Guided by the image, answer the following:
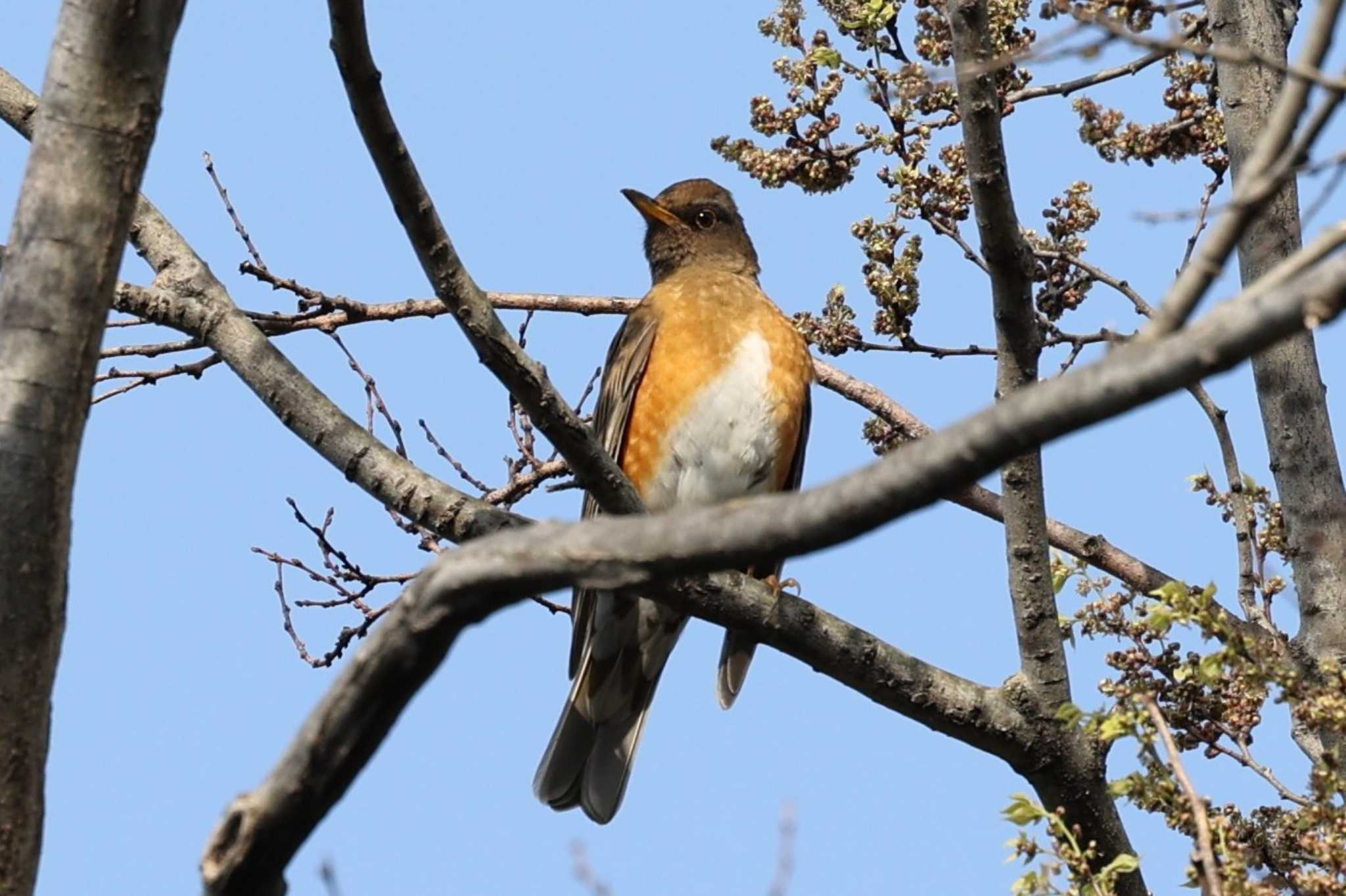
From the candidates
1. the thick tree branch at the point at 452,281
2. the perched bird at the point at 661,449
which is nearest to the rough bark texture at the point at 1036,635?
the thick tree branch at the point at 452,281

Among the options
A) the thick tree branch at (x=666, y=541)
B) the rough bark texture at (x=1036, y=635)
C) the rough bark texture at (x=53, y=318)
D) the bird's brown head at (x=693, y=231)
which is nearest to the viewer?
the thick tree branch at (x=666, y=541)

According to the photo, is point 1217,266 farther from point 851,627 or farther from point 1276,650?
point 851,627

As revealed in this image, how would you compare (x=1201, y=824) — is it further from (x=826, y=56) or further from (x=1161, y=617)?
(x=826, y=56)

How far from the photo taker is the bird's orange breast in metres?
7.82

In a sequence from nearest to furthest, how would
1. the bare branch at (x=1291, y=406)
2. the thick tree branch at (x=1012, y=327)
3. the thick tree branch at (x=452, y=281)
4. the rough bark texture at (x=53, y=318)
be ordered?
the rough bark texture at (x=53, y=318) → the thick tree branch at (x=452, y=281) → the thick tree branch at (x=1012, y=327) → the bare branch at (x=1291, y=406)

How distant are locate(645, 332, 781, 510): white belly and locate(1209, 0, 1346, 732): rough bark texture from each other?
2.31 meters

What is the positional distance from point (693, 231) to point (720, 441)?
77.7 inches

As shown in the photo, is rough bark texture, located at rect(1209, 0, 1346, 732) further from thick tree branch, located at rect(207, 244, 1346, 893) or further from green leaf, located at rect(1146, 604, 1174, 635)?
thick tree branch, located at rect(207, 244, 1346, 893)

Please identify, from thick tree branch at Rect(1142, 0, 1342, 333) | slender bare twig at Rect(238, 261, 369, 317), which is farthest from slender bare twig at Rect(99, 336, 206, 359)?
thick tree branch at Rect(1142, 0, 1342, 333)

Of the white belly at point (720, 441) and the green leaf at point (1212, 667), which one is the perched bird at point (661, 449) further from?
the green leaf at point (1212, 667)

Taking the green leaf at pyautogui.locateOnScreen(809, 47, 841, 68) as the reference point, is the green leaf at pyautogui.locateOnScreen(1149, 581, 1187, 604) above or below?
below

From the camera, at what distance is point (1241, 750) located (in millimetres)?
4855

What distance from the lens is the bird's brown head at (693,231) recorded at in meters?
9.31

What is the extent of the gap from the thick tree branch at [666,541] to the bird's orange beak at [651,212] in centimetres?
667
